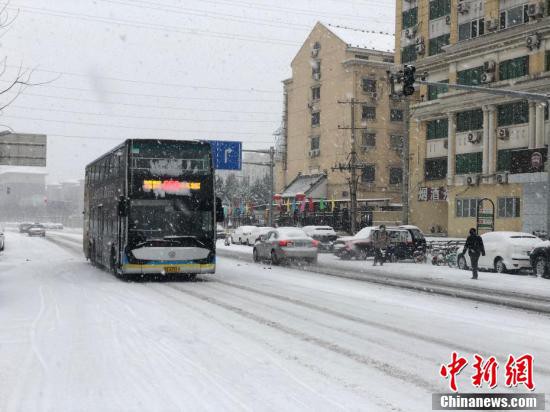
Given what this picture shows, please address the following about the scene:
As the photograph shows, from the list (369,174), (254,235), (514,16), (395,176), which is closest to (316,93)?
(369,174)

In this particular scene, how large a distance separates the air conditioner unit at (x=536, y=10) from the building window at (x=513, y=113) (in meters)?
4.84

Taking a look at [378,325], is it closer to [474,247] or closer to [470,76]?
[474,247]

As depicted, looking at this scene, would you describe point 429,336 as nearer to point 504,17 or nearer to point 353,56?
point 504,17

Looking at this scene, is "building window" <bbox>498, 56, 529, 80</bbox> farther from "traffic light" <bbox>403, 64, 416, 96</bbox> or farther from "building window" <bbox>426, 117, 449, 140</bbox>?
"traffic light" <bbox>403, 64, 416, 96</bbox>

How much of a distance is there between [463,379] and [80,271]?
60.2ft

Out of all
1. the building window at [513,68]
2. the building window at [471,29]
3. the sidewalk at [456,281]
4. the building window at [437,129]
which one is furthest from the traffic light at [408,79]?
the building window at [437,129]

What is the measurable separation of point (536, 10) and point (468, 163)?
1063 centimetres

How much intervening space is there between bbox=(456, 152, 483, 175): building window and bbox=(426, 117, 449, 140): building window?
2908mm

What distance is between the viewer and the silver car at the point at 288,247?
92.9 feet

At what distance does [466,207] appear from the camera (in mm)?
45719

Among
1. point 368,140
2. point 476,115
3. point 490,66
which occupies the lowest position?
point 476,115

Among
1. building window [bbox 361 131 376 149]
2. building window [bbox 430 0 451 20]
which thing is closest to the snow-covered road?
building window [bbox 430 0 451 20]

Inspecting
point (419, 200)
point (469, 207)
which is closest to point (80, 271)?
point (469, 207)

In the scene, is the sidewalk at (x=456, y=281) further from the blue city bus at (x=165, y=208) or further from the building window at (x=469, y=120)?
the building window at (x=469, y=120)
